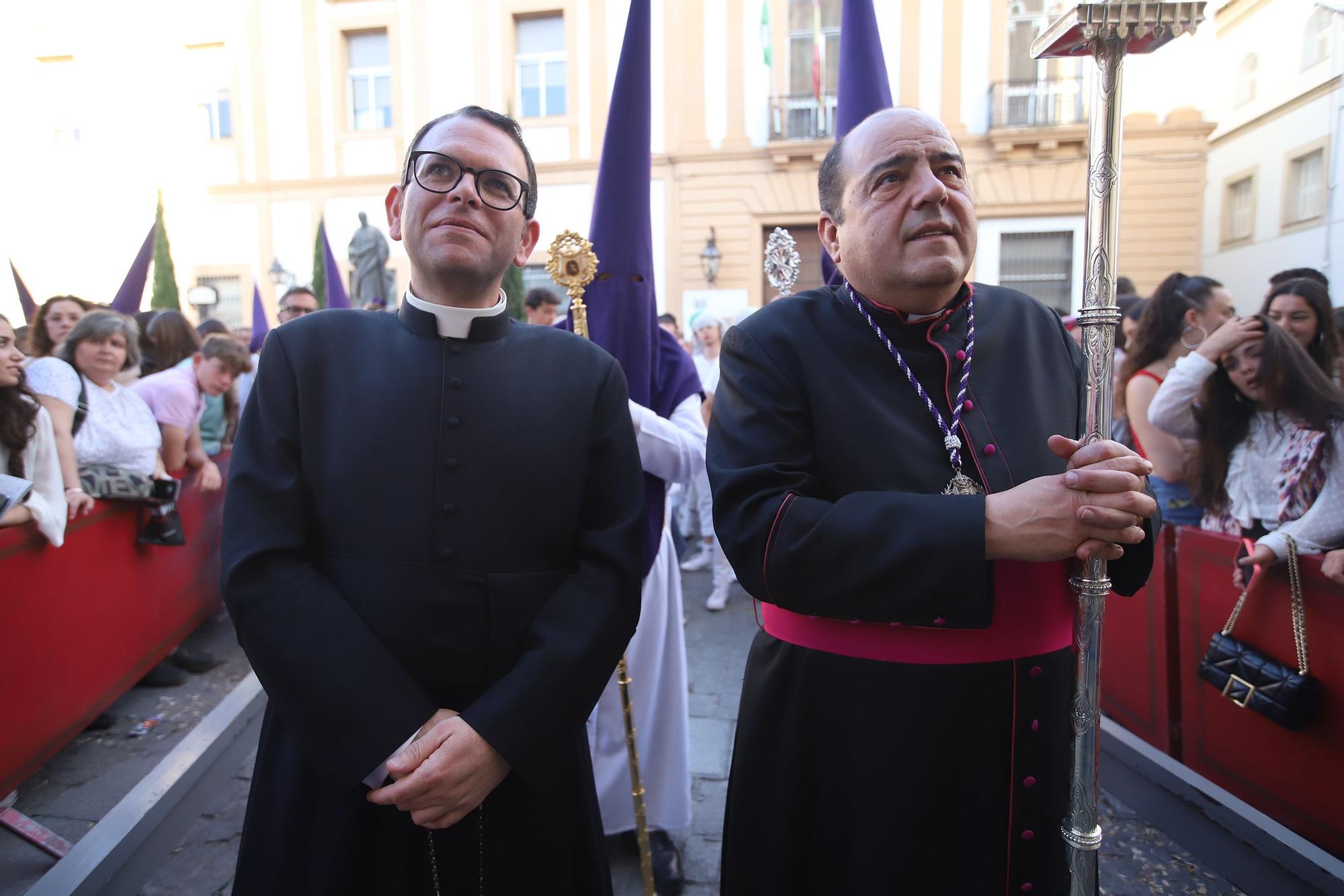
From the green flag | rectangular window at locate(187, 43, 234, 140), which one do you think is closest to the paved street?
the green flag

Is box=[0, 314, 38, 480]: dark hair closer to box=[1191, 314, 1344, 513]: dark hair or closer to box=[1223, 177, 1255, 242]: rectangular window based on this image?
box=[1191, 314, 1344, 513]: dark hair

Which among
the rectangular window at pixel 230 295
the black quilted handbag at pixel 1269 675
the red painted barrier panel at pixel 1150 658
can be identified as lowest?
the red painted barrier panel at pixel 1150 658

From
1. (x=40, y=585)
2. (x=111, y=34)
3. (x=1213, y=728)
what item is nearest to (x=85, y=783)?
(x=40, y=585)

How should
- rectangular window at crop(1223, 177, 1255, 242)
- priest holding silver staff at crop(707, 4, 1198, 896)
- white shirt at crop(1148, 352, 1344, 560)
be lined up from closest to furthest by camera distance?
priest holding silver staff at crop(707, 4, 1198, 896) < white shirt at crop(1148, 352, 1344, 560) < rectangular window at crop(1223, 177, 1255, 242)

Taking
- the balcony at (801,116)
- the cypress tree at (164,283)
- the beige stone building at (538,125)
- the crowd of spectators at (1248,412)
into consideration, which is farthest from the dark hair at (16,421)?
the balcony at (801,116)

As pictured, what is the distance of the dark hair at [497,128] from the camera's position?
5.48 ft

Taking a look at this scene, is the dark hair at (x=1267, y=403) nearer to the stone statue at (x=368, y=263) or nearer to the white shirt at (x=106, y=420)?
the white shirt at (x=106, y=420)

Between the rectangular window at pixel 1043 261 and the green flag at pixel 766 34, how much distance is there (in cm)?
470

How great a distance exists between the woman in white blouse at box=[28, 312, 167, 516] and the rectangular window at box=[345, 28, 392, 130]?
1182 centimetres

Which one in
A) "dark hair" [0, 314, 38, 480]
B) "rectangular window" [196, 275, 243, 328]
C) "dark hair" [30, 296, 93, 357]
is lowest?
"dark hair" [0, 314, 38, 480]

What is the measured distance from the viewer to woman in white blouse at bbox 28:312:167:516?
3.69m

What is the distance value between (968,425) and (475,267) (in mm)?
980

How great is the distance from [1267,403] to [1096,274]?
6.90ft

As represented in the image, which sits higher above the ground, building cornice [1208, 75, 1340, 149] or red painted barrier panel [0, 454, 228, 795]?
building cornice [1208, 75, 1340, 149]
